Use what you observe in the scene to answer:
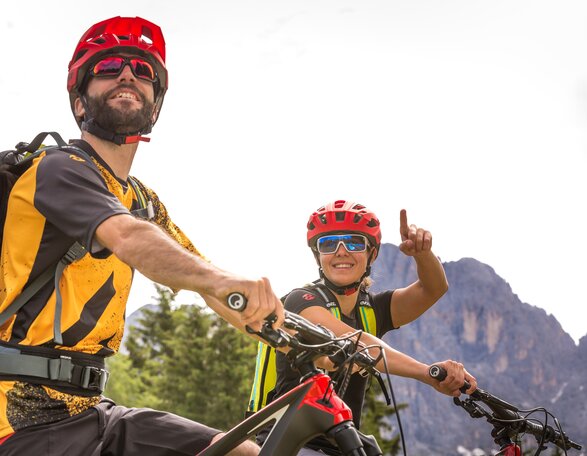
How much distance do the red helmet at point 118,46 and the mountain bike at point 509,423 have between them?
322 cm

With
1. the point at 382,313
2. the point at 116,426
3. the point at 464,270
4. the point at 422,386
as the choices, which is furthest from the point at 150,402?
the point at 116,426

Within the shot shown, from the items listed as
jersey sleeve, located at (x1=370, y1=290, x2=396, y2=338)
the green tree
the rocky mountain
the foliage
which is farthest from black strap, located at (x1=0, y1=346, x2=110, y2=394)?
the foliage

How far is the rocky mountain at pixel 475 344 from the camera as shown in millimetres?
33312

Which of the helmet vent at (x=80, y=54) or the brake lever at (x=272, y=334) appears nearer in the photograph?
the brake lever at (x=272, y=334)

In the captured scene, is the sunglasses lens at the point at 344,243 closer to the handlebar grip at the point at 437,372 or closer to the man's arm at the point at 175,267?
the handlebar grip at the point at 437,372

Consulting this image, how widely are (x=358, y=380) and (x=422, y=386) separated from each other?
3868 centimetres

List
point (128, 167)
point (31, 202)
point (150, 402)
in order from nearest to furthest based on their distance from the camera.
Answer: point (31, 202), point (128, 167), point (150, 402)

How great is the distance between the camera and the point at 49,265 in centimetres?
374

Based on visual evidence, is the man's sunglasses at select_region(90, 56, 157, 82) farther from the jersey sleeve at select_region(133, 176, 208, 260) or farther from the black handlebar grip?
the black handlebar grip

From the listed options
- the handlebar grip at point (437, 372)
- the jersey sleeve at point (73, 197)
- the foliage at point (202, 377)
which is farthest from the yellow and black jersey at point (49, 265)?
the foliage at point (202, 377)

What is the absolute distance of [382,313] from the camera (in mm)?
6945

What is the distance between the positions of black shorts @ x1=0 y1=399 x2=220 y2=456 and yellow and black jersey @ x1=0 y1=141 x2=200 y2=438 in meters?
0.06

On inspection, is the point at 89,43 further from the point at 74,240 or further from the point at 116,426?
the point at 116,426

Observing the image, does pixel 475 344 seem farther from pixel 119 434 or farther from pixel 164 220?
pixel 119 434
